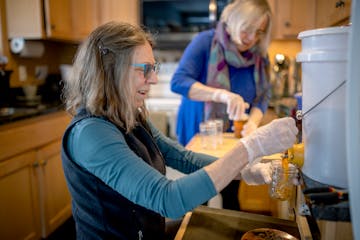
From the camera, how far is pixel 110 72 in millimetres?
923

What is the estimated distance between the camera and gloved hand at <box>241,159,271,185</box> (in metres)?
0.98

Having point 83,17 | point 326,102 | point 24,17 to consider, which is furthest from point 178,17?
point 326,102

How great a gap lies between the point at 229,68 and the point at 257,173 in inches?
34.7

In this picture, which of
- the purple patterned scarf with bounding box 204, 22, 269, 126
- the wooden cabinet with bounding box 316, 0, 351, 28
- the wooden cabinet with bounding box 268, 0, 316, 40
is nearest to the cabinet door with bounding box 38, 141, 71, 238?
the purple patterned scarf with bounding box 204, 22, 269, 126

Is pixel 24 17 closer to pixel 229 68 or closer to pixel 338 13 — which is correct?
pixel 229 68

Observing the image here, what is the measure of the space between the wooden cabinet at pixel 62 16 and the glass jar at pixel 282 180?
2.13 metres

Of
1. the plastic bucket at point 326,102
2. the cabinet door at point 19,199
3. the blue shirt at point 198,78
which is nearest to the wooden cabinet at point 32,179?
the cabinet door at point 19,199

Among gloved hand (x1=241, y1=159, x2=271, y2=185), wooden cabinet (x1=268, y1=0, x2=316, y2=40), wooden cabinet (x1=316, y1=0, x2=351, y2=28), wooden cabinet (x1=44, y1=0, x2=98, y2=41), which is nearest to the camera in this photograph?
gloved hand (x1=241, y1=159, x2=271, y2=185)

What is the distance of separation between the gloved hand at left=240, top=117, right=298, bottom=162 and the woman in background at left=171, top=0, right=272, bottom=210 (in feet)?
2.27

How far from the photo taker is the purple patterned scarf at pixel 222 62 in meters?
1.72

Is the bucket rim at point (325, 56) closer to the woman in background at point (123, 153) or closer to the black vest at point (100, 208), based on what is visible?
the woman in background at point (123, 153)

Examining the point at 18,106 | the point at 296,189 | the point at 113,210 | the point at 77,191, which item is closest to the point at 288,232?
the point at 296,189

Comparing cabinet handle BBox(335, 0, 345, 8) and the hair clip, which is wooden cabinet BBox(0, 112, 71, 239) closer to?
the hair clip

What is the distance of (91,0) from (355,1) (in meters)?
2.93
